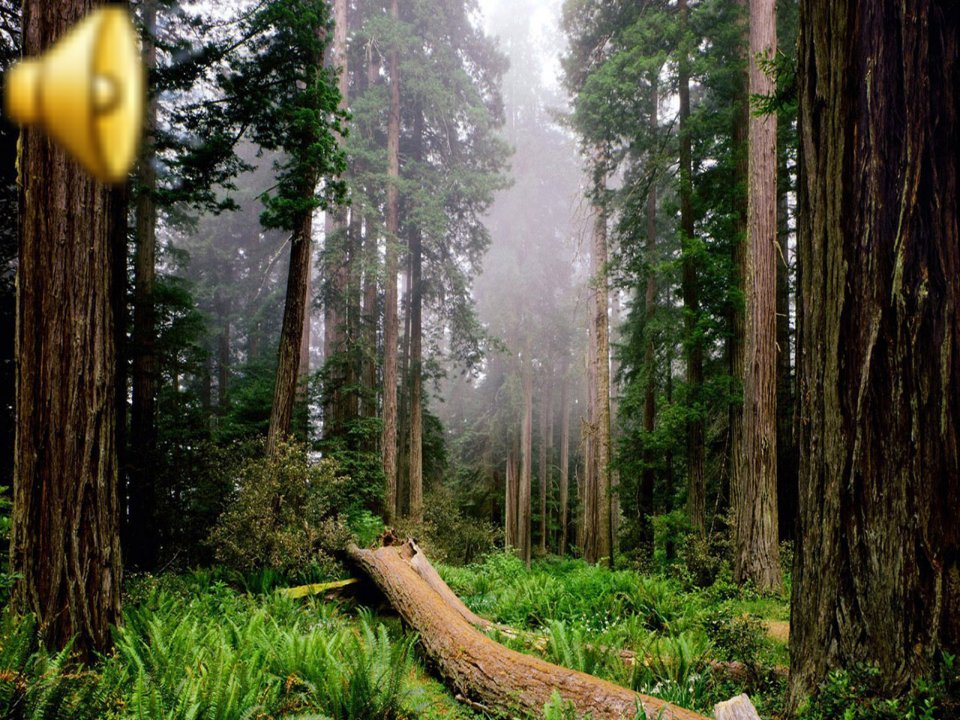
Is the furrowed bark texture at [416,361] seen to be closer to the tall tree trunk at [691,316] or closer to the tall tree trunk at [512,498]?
the tall tree trunk at [691,316]

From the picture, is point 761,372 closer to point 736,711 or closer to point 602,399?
point 736,711

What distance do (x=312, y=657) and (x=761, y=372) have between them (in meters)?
7.53

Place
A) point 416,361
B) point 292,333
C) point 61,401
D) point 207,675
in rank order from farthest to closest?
point 416,361 < point 292,333 < point 61,401 < point 207,675

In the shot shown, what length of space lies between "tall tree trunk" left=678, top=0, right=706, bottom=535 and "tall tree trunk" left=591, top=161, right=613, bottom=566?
7.24ft

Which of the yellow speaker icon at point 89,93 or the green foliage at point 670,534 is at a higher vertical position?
the yellow speaker icon at point 89,93

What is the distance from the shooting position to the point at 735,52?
11820 millimetres

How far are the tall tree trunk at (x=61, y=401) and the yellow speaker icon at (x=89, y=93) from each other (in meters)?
4.37

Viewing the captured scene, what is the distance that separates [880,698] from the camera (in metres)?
2.79

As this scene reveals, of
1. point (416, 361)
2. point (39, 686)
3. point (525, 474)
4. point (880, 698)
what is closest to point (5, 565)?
point (39, 686)

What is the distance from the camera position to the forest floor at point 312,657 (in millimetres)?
3221

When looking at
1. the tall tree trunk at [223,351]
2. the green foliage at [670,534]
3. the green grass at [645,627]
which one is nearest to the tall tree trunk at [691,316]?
the green foliage at [670,534]

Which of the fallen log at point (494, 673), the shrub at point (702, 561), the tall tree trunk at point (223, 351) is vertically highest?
the tall tree trunk at point (223, 351)

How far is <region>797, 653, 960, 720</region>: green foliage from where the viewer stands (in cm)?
263

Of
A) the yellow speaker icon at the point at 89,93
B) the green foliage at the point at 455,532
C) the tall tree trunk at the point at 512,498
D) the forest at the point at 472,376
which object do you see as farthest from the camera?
the tall tree trunk at the point at 512,498
